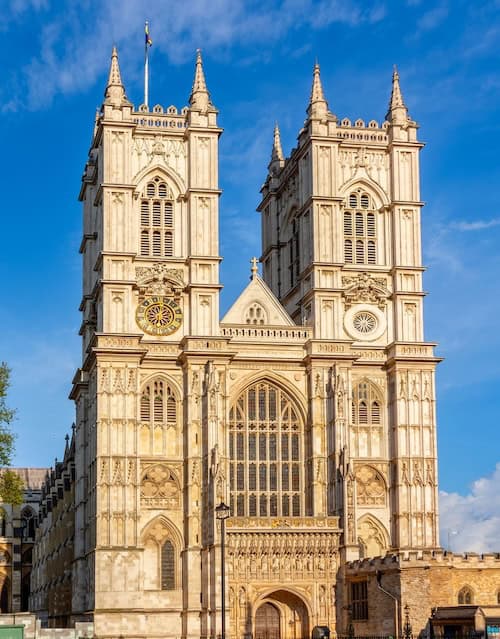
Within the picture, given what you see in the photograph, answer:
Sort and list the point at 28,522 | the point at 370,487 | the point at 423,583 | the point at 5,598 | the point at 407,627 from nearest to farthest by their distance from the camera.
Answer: the point at 407,627 → the point at 423,583 → the point at 370,487 → the point at 5,598 → the point at 28,522

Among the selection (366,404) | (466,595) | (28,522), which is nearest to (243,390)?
(366,404)

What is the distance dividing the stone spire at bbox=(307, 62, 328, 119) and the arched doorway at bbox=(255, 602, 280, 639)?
2741cm

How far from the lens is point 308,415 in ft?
234

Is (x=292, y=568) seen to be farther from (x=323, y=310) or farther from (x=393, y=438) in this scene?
(x=323, y=310)

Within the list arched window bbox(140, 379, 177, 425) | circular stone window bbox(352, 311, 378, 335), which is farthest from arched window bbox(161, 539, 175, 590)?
circular stone window bbox(352, 311, 378, 335)

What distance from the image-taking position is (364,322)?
73625 millimetres

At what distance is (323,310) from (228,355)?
6324 mm

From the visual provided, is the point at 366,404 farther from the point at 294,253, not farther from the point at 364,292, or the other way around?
the point at 294,253

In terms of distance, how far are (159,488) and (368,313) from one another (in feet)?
50.5

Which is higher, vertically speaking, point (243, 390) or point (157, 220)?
point (157, 220)

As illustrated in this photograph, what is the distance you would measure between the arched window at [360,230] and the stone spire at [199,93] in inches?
383

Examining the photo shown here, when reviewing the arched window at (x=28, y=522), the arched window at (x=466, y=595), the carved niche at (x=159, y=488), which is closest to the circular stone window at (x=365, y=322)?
the carved niche at (x=159, y=488)

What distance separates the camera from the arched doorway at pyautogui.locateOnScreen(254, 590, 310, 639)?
66.4 m

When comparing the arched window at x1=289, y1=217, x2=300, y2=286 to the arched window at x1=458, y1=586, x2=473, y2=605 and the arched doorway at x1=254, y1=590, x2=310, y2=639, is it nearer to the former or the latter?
the arched doorway at x1=254, y1=590, x2=310, y2=639
